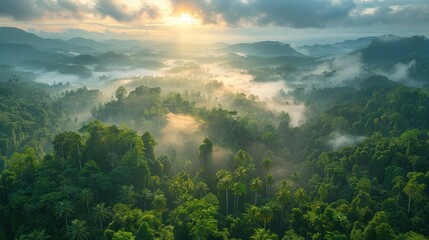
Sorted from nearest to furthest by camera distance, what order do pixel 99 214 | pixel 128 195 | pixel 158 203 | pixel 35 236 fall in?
pixel 35 236 → pixel 99 214 → pixel 128 195 → pixel 158 203

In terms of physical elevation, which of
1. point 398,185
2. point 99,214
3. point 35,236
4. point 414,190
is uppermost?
point 35,236

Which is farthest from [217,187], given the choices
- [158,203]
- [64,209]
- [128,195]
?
[64,209]

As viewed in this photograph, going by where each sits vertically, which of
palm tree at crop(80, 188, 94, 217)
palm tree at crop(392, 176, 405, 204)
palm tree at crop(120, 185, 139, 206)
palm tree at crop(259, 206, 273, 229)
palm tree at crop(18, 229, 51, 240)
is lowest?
palm tree at crop(392, 176, 405, 204)

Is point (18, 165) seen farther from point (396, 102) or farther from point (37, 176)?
point (396, 102)

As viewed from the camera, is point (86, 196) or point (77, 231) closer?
point (77, 231)

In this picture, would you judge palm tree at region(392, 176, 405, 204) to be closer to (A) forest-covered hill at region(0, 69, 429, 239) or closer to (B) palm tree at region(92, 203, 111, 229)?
(A) forest-covered hill at region(0, 69, 429, 239)

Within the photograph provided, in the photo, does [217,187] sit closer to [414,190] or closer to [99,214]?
[99,214]

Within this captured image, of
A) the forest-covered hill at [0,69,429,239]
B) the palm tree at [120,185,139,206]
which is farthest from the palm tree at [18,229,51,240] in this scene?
the palm tree at [120,185,139,206]

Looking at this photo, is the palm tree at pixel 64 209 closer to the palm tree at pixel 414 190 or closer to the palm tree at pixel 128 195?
the palm tree at pixel 128 195

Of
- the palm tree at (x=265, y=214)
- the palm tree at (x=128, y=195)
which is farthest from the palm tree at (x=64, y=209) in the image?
the palm tree at (x=265, y=214)

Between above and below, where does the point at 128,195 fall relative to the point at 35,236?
below
